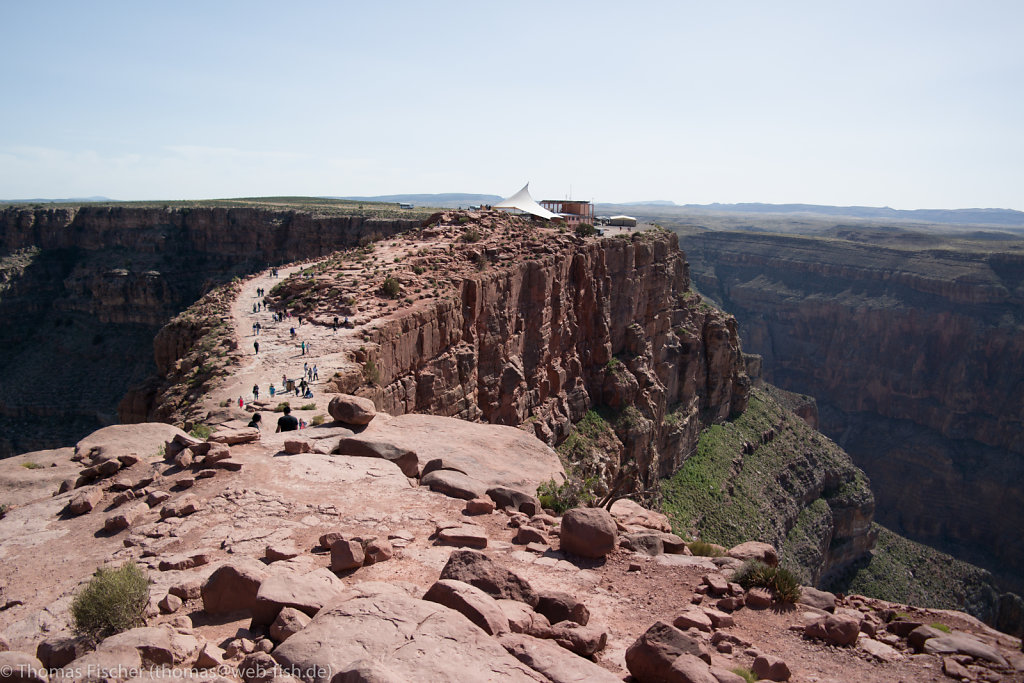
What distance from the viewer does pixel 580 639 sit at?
23.9ft

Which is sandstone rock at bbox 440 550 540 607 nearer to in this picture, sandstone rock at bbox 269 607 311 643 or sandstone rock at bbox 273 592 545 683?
sandstone rock at bbox 273 592 545 683

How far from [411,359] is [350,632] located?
16.0 meters

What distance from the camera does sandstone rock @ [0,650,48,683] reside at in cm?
561

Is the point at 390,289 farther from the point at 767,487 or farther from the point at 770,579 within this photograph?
the point at 767,487

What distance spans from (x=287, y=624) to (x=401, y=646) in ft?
4.28

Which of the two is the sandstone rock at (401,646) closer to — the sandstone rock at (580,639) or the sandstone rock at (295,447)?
the sandstone rock at (580,639)

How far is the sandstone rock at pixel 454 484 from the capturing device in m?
11.7

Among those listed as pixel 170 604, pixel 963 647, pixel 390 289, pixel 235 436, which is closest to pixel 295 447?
pixel 235 436

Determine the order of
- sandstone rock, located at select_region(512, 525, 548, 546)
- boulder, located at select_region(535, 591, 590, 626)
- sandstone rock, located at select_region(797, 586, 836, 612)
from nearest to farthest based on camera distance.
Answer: boulder, located at select_region(535, 591, 590, 626) → sandstone rock, located at select_region(797, 586, 836, 612) → sandstone rock, located at select_region(512, 525, 548, 546)

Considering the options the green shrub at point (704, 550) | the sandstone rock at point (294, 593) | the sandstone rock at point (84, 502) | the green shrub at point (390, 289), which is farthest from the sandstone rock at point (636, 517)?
the green shrub at point (390, 289)

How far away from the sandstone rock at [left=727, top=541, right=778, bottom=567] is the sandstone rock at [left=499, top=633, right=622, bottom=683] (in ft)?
15.0

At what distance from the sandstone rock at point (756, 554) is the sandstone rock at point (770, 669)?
3.04 meters

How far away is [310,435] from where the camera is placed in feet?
45.6

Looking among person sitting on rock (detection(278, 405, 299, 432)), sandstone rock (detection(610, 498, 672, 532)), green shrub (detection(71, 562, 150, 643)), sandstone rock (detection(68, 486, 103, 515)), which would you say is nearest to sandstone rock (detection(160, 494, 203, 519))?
sandstone rock (detection(68, 486, 103, 515))
